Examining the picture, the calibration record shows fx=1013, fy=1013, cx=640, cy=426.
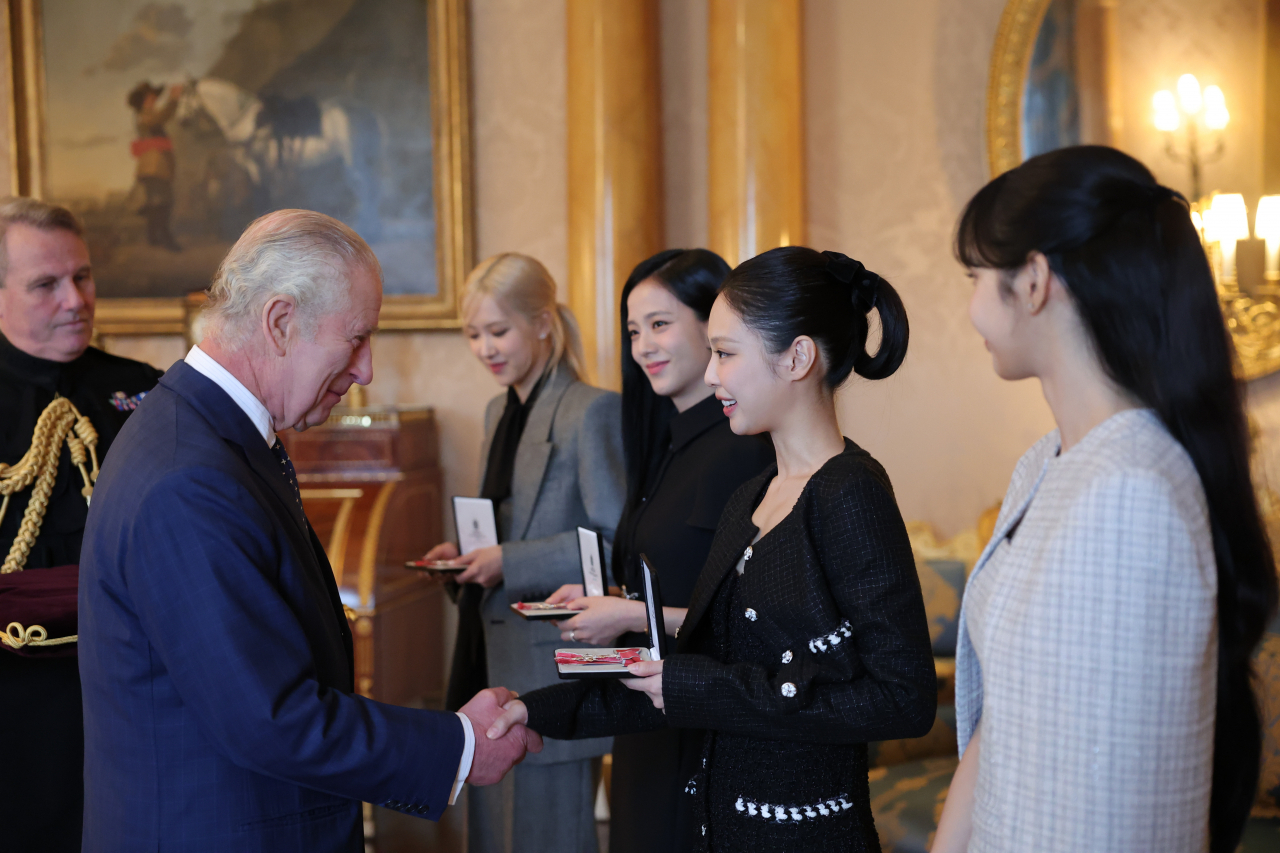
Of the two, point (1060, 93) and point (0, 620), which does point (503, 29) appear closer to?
point (1060, 93)

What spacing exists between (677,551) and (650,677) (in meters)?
0.59

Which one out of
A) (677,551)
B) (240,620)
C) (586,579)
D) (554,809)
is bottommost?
(554,809)

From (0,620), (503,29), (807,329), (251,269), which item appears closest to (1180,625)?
(807,329)

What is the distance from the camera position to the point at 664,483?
2588 mm

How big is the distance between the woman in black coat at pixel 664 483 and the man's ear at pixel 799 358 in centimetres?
48

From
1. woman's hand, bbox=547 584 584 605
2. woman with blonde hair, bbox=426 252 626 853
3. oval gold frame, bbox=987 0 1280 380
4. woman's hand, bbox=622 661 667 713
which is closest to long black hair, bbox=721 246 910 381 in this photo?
woman's hand, bbox=622 661 667 713

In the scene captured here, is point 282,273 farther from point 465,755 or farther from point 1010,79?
point 1010,79

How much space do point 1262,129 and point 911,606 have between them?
3.53 meters

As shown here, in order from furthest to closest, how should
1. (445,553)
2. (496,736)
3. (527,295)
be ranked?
1. (445,553)
2. (527,295)
3. (496,736)

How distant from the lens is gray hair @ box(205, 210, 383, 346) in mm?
1677

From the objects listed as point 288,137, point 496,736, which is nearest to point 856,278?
point 496,736

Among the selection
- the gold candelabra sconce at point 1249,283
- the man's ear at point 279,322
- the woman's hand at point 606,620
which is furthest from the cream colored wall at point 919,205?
the man's ear at point 279,322

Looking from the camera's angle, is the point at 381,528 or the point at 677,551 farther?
the point at 381,528

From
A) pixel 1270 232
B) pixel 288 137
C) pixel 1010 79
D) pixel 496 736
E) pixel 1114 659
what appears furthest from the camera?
pixel 288 137
